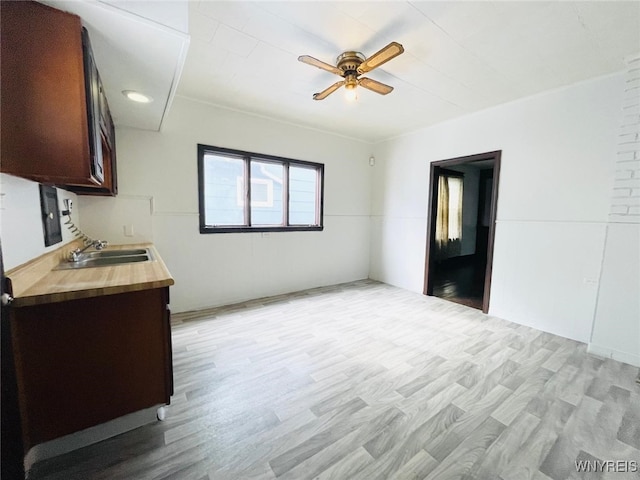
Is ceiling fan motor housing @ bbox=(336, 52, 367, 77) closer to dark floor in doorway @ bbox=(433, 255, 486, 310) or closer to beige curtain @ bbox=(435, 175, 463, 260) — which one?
dark floor in doorway @ bbox=(433, 255, 486, 310)

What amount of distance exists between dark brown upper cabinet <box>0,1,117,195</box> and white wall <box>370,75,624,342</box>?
408 centimetres

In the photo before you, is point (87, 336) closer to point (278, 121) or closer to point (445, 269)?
point (278, 121)

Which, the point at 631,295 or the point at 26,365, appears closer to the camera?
the point at 26,365

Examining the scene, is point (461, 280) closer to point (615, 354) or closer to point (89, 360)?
point (615, 354)

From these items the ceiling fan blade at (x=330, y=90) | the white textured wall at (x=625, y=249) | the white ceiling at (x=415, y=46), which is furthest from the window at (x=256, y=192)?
the white textured wall at (x=625, y=249)

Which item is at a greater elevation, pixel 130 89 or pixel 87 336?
pixel 130 89

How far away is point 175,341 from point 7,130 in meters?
2.10

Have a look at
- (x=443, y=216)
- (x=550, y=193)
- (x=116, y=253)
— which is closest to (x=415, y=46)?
(x=550, y=193)

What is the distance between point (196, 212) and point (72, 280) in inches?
79.7

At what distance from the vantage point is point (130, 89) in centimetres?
200

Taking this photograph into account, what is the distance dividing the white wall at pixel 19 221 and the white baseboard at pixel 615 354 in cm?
449

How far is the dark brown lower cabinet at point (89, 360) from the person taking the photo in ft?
4.17

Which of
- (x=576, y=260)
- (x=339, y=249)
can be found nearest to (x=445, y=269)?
(x=339, y=249)

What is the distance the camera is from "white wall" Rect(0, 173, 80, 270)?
1.26 metres
